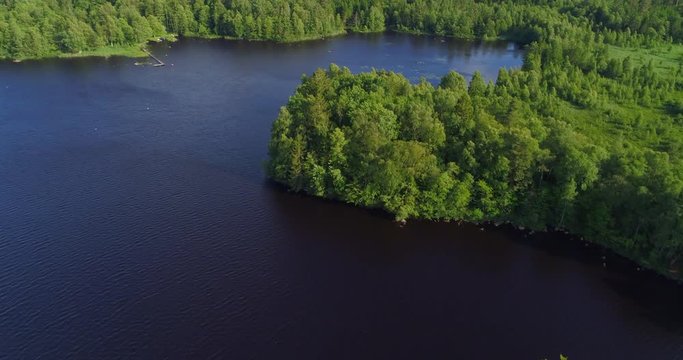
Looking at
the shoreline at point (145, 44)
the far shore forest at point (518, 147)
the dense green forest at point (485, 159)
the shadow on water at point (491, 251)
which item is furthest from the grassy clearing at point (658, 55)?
the shadow on water at point (491, 251)

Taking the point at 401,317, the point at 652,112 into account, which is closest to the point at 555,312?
the point at 401,317

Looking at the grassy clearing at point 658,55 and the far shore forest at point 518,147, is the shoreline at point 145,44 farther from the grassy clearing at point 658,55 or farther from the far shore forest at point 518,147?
the far shore forest at point 518,147

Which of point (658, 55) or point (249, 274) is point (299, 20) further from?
point (249, 274)

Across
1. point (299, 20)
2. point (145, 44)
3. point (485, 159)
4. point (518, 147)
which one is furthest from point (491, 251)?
point (145, 44)

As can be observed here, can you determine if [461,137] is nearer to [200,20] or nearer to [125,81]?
[125,81]

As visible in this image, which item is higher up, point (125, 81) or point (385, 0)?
point (385, 0)

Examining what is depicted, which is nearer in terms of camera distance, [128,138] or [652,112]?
[128,138]

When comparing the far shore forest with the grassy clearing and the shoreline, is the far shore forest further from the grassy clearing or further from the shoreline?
the shoreline
